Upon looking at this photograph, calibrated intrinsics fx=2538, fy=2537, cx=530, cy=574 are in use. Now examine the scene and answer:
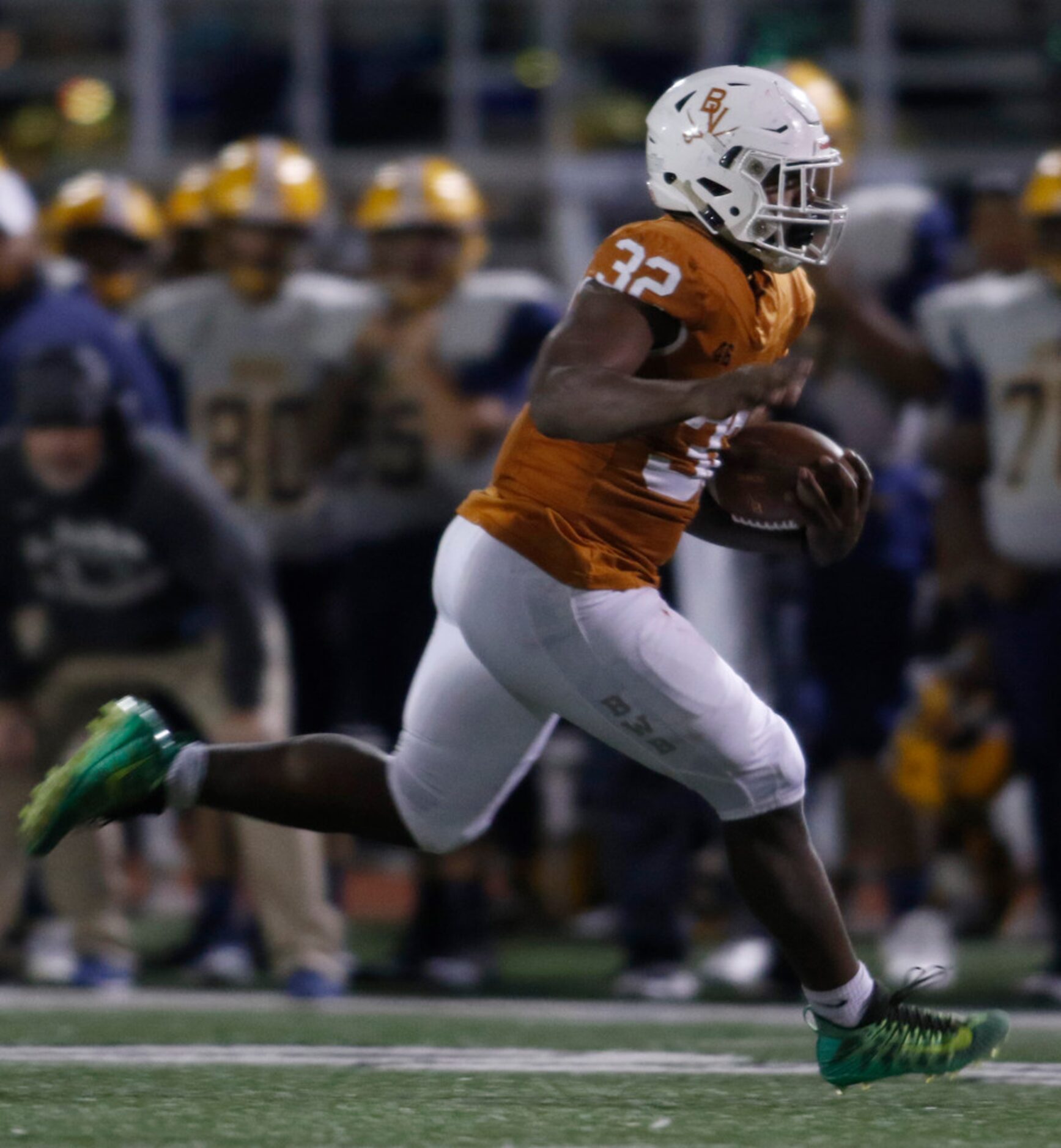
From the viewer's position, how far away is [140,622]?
5.51m

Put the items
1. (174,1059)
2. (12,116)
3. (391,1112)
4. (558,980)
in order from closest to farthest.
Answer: (391,1112) < (174,1059) < (558,980) < (12,116)

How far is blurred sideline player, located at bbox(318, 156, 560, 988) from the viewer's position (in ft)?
19.4

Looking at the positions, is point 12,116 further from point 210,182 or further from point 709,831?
point 709,831

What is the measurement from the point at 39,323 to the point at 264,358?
536mm

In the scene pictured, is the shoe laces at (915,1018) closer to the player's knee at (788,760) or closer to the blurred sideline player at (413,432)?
the player's knee at (788,760)

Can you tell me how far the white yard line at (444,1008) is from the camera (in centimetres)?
496

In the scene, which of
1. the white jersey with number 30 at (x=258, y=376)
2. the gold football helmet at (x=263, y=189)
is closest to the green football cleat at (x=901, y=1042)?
the white jersey with number 30 at (x=258, y=376)

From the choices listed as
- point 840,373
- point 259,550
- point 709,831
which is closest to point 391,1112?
point 259,550

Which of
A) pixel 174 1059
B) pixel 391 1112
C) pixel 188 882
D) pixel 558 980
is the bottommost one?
pixel 188 882

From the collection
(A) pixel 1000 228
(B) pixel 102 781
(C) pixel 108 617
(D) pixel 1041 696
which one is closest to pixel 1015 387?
(D) pixel 1041 696

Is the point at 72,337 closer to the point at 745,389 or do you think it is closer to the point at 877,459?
the point at 877,459

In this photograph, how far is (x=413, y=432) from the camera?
5.94 meters

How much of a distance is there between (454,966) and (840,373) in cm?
158

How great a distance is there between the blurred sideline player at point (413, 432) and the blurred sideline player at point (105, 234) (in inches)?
39.0
